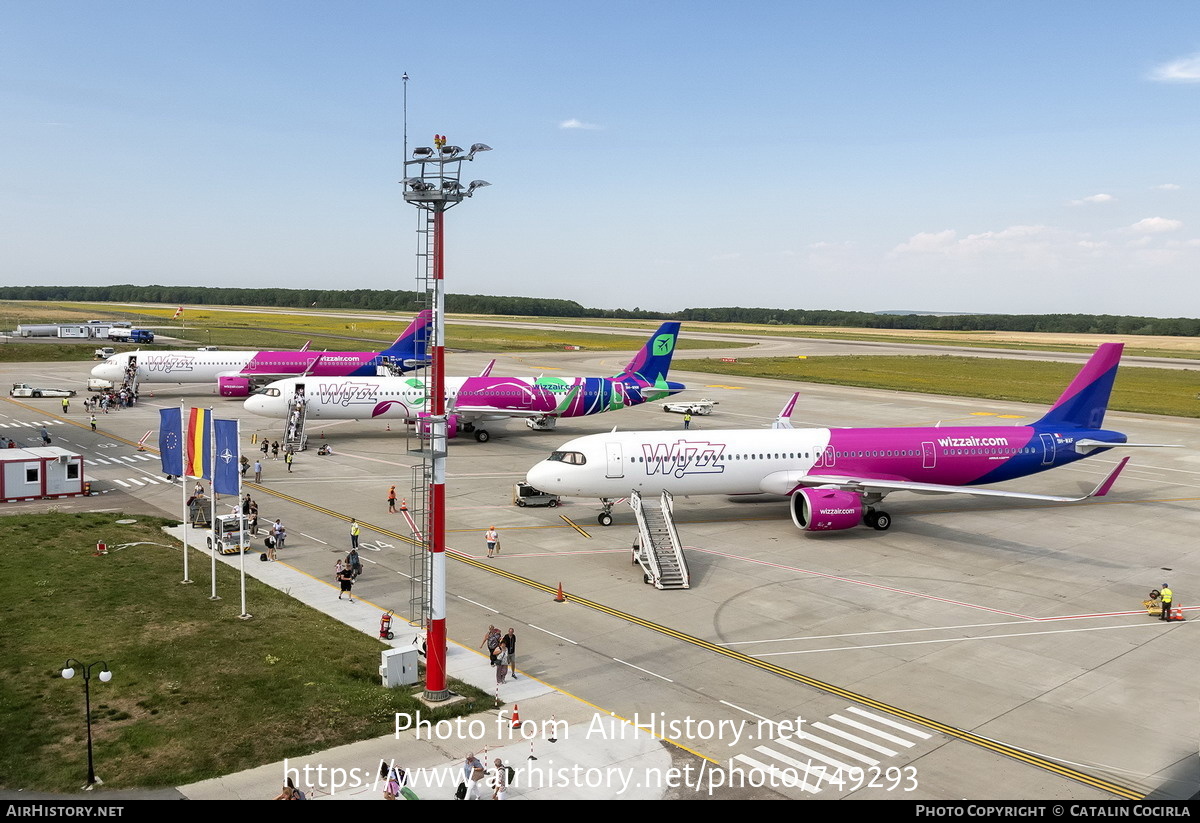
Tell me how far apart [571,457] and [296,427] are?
30.5 m

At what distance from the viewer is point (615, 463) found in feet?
143

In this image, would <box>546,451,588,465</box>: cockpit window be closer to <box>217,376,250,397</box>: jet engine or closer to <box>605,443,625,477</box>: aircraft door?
<box>605,443,625,477</box>: aircraft door

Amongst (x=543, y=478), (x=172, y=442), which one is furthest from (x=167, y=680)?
(x=543, y=478)

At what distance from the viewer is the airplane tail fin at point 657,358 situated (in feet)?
246

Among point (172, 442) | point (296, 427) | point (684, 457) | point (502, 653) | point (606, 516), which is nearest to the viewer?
point (502, 653)

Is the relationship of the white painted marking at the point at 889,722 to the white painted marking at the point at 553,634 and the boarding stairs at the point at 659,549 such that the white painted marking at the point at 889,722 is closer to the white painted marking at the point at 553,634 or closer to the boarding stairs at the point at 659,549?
the white painted marking at the point at 553,634

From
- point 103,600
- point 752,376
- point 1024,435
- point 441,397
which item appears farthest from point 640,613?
point 752,376

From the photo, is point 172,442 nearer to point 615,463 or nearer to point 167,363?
point 615,463

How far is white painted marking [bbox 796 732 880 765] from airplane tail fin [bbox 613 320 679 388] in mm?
53100

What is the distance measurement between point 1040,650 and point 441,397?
2053cm

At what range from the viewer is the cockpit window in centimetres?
4391

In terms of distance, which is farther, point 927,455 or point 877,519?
point 927,455

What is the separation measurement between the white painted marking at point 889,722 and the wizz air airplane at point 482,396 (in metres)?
47.2

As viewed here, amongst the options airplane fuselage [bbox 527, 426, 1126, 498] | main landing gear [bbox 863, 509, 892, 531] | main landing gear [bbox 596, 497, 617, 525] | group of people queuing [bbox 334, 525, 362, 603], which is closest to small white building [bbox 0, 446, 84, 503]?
group of people queuing [bbox 334, 525, 362, 603]
